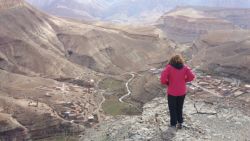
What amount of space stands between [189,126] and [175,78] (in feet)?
5.64

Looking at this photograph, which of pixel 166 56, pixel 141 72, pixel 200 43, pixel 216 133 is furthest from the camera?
pixel 200 43

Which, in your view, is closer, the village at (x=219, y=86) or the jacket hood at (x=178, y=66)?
the jacket hood at (x=178, y=66)

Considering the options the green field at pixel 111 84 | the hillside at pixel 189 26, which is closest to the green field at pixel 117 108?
the green field at pixel 111 84

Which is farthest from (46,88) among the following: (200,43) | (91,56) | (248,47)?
(200,43)

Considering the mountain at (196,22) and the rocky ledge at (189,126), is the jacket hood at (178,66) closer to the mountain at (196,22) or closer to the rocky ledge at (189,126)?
the rocky ledge at (189,126)

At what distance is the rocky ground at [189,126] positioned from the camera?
13672 mm

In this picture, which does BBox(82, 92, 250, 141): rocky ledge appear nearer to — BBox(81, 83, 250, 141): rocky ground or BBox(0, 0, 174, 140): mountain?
BBox(81, 83, 250, 141): rocky ground

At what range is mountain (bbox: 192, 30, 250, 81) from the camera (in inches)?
2040

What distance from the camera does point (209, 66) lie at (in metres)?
56.2

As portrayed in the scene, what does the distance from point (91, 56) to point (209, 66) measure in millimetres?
16929

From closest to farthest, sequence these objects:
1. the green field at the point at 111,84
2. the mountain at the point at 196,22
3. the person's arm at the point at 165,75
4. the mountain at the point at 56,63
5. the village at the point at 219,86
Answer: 1. the person's arm at the point at 165,75
2. the mountain at the point at 56,63
3. the village at the point at 219,86
4. the green field at the point at 111,84
5. the mountain at the point at 196,22

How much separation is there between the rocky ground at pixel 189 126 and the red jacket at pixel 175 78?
3.76 feet

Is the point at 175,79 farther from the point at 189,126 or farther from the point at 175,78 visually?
the point at 189,126

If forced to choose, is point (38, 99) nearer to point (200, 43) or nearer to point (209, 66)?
point (209, 66)
